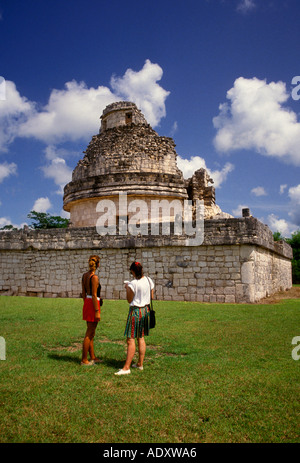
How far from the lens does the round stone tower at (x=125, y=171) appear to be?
1827 cm

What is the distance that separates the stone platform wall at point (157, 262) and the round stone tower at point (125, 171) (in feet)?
15.5

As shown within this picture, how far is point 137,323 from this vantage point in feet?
15.4

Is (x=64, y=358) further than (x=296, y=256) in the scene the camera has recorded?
No

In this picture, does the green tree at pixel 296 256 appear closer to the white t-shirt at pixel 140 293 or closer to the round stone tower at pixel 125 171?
the round stone tower at pixel 125 171

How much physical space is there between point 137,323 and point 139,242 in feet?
27.1

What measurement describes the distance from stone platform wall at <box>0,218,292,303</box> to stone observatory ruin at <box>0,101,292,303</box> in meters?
0.03

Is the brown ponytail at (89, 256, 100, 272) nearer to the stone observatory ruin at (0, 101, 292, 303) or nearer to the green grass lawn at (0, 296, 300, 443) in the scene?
the green grass lawn at (0, 296, 300, 443)

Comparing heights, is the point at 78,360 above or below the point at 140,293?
below

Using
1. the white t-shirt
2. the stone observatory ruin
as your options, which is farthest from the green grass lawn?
the stone observatory ruin

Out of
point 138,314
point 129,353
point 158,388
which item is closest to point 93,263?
point 138,314

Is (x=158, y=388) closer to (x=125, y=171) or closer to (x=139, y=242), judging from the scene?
(x=139, y=242)

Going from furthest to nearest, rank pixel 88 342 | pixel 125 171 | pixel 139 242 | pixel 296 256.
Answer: pixel 296 256, pixel 125 171, pixel 139 242, pixel 88 342

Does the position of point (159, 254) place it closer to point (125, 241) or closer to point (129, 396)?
point (125, 241)

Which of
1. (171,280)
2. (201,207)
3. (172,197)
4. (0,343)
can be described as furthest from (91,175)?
(0,343)
